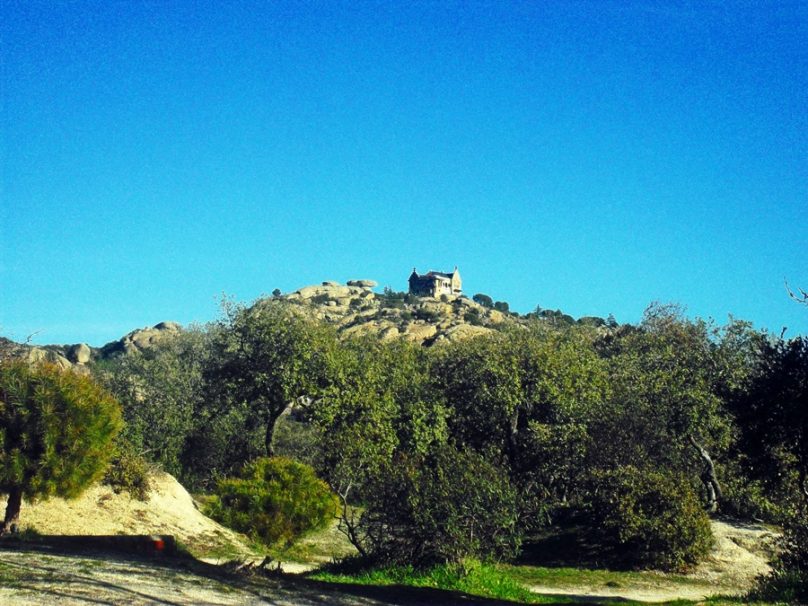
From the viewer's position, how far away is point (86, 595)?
11.1m

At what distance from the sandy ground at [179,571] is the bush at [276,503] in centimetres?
143

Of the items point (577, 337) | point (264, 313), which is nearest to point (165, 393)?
point (264, 313)

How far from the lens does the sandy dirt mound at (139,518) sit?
72.2ft

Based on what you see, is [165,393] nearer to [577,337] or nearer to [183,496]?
[183,496]

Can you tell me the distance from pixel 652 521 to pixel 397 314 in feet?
328

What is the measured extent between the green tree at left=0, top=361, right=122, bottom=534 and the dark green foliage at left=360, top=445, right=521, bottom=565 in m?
6.90

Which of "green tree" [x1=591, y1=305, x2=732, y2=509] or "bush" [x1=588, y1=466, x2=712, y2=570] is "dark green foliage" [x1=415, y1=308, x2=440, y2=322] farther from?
"bush" [x1=588, y1=466, x2=712, y2=570]

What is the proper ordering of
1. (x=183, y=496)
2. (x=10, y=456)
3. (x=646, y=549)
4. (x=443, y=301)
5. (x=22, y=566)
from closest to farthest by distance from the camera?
(x=22, y=566)
(x=10, y=456)
(x=646, y=549)
(x=183, y=496)
(x=443, y=301)

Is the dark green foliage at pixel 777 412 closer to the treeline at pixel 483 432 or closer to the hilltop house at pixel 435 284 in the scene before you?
the treeline at pixel 483 432

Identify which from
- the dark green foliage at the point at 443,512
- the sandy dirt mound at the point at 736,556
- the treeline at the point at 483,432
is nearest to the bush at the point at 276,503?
the treeline at the point at 483,432

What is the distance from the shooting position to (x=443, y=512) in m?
17.7

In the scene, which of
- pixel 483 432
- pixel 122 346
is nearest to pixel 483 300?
pixel 122 346

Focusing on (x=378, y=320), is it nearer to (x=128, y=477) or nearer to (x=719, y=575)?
(x=128, y=477)

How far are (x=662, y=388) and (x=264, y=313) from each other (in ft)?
57.2
